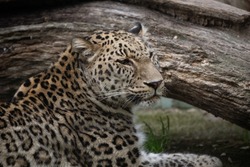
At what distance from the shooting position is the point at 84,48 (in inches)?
239

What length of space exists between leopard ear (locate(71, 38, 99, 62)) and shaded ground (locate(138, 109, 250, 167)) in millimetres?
2085

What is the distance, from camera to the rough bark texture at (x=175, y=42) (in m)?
6.89

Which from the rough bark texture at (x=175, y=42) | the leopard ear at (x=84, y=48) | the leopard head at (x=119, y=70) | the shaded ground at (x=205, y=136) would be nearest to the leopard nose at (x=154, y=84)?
the leopard head at (x=119, y=70)

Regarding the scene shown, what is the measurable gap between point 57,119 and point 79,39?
0.79 metres

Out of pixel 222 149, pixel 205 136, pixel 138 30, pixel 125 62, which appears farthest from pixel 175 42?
pixel 205 136

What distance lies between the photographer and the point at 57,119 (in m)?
5.94

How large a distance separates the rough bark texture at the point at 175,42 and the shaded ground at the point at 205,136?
807 mm

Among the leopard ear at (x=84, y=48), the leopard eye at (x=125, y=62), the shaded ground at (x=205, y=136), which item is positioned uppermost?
the leopard ear at (x=84, y=48)

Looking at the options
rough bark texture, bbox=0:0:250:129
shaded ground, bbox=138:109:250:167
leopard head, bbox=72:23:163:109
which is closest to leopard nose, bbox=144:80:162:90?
leopard head, bbox=72:23:163:109

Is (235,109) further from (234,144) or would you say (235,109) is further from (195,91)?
(234,144)

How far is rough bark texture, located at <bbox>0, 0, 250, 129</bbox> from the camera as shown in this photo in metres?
6.89

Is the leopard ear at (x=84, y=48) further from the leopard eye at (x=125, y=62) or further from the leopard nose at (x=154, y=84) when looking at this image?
the leopard nose at (x=154, y=84)

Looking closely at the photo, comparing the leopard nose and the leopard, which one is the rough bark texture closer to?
the leopard

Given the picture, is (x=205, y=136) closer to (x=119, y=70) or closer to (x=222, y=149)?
(x=222, y=149)
